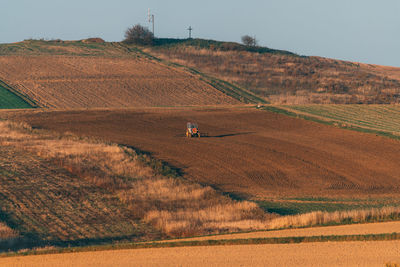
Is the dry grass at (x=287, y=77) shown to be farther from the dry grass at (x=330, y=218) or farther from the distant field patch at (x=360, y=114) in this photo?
the dry grass at (x=330, y=218)

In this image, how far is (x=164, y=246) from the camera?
15188 mm

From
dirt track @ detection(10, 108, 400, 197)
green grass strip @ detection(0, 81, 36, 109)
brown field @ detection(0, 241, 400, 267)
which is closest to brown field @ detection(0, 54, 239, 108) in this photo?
green grass strip @ detection(0, 81, 36, 109)

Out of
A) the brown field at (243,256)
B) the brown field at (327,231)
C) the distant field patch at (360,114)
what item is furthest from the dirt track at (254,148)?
the brown field at (243,256)

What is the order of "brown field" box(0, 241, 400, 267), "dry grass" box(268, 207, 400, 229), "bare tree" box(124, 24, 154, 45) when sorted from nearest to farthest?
"brown field" box(0, 241, 400, 267) < "dry grass" box(268, 207, 400, 229) < "bare tree" box(124, 24, 154, 45)

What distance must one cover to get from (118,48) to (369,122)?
5258 centimetres

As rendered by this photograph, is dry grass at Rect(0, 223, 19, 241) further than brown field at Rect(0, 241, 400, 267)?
Yes

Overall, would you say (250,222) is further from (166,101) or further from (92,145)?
(166,101)

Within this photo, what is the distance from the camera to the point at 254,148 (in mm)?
35000

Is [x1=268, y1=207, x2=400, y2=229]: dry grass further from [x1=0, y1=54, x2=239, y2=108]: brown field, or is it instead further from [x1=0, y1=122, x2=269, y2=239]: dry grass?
[x1=0, y1=54, x2=239, y2=108]: brown field

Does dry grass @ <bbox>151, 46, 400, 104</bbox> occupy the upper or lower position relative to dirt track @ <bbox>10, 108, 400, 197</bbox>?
upper

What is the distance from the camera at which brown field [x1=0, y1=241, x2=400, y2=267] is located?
1349 centimetres

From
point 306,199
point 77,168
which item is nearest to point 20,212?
point 77,168

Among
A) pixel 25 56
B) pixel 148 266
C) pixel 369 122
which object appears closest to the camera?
pixel 148 266

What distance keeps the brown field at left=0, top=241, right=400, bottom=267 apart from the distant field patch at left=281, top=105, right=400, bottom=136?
26.8 m
